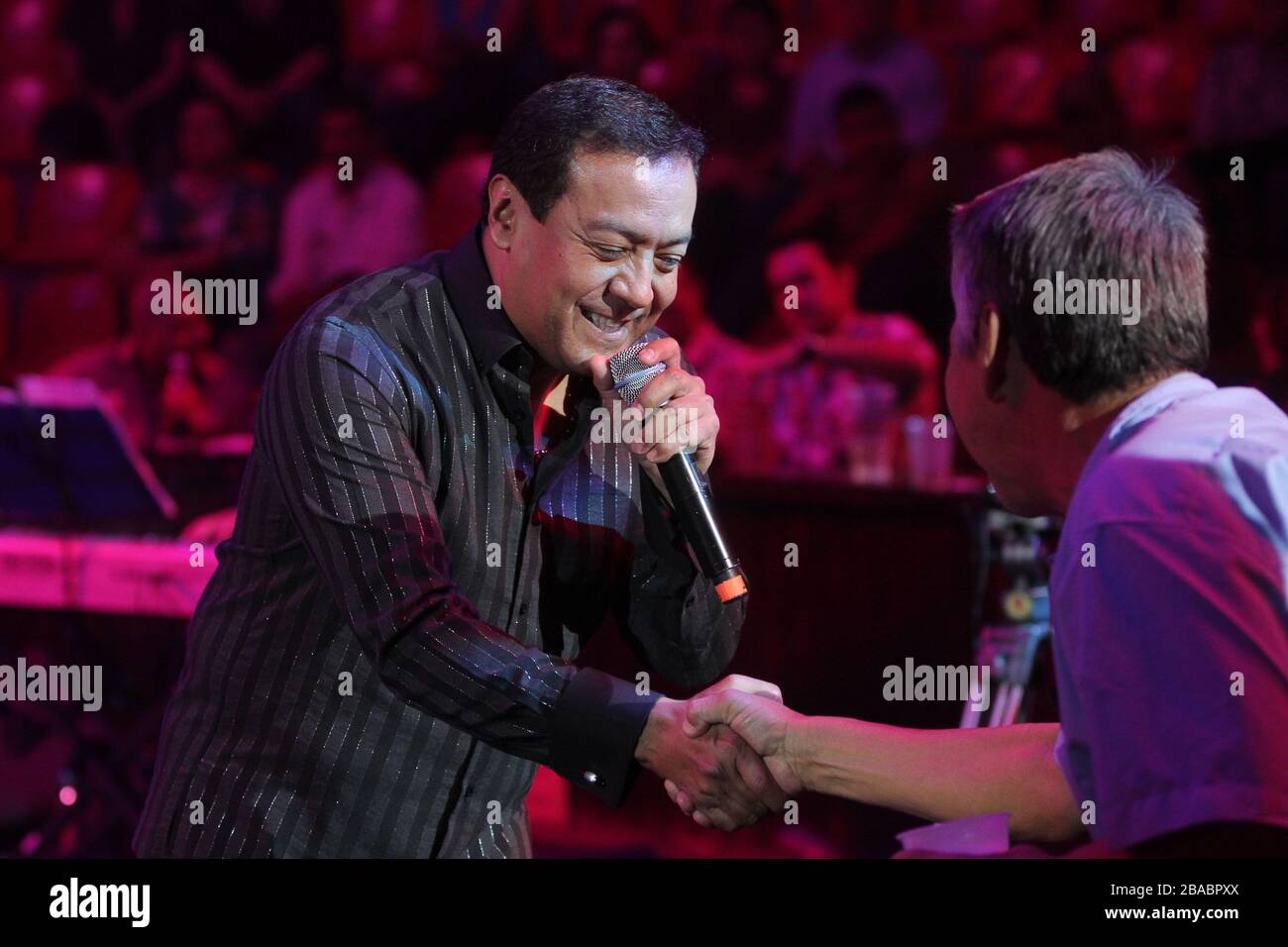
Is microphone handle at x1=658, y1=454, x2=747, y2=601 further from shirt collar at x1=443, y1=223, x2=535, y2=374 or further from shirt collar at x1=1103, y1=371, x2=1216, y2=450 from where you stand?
shirt collar at x1=1103, y1=371, x2=1216, y2=450

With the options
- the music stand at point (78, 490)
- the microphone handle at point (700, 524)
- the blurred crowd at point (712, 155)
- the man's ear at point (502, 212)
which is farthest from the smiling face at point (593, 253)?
the blurred crowd at point (712, 155)

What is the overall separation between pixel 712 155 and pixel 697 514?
103 inches

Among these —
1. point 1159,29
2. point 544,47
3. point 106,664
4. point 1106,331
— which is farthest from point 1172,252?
point 544,47

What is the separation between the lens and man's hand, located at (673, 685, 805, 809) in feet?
5.90

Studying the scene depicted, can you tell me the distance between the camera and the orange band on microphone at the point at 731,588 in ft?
5.77

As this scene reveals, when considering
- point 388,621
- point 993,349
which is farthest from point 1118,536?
point 388,621

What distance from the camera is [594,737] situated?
1.64 metres

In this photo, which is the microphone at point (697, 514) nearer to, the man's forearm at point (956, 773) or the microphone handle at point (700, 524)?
the microphone handle at point (700, 524)

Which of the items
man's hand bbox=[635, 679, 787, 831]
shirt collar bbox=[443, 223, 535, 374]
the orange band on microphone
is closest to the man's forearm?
man's hand bbox=[635, 679, 787, 831]

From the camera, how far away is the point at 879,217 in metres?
4.96

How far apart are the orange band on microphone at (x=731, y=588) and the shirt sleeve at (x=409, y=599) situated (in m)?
0.17
